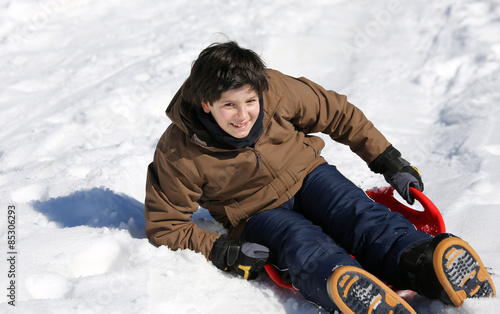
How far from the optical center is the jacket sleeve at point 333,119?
214 cm

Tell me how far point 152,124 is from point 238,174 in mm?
1571

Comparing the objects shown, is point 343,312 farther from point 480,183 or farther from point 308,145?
point 480,183

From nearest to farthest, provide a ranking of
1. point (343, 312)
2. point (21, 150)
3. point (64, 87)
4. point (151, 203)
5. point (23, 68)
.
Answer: point (343, 312) → point (151, 203) → point (21, 150) → point (64, 87) → point (23, 68)

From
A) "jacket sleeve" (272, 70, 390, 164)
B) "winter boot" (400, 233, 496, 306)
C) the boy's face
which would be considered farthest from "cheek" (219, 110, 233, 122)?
"winter boot" (400, 233, 496, 306)

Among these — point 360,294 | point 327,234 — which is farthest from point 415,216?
point 360,294

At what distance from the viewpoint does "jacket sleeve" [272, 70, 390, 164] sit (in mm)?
2145

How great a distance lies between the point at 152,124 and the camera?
3.39m

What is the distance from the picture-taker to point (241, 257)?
1.87 m

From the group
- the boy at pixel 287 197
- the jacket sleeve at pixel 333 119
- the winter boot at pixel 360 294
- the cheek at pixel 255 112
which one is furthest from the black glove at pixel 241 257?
the jacket sleeve at pixel 333 119

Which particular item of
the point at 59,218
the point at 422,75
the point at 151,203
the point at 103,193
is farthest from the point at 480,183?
the point at 59,218

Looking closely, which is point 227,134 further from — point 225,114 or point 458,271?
point 458,271

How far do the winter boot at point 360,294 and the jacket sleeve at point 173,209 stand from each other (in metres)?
0.60

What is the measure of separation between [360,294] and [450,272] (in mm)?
290

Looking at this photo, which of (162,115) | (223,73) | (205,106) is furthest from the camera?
(162,115)
